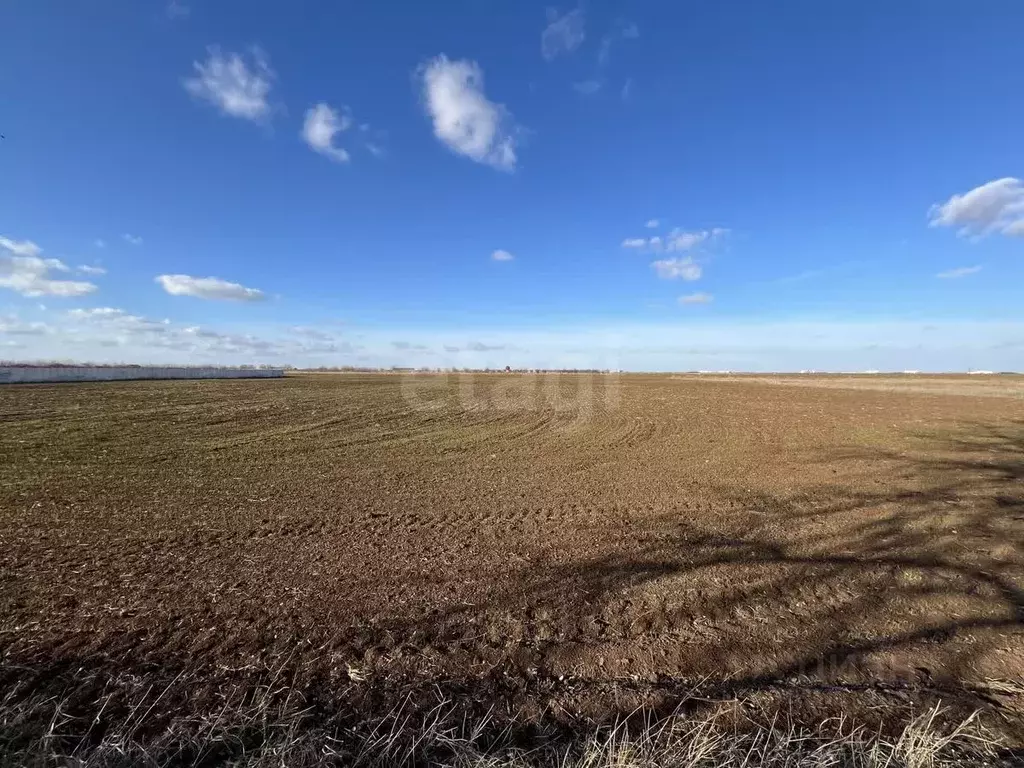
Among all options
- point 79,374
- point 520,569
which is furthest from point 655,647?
point 79,374

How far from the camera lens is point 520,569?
210 inches

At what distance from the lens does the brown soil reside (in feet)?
11.6

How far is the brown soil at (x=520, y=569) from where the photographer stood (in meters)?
3.53

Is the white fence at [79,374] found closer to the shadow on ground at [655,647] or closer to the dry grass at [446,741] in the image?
the shadow on ground at [655,647]

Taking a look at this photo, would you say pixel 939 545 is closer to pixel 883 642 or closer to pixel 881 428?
pixel 883 642

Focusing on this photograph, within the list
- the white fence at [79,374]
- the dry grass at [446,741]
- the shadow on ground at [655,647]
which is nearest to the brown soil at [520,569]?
the shadow on ground at [655,647]

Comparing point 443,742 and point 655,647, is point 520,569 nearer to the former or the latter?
point 655,647

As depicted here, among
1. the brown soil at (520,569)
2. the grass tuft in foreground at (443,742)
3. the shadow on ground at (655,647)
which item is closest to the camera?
the grass tuft in foreground at (443,742)

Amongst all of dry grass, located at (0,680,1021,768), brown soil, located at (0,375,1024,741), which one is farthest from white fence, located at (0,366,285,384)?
dry grass, located at (0,680,1021,768)

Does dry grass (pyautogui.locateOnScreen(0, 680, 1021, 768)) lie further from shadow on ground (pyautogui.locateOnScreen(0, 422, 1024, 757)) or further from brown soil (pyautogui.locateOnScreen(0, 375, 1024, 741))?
brown soil (pyautogui.locateOnScreen(0, 375, 1024, 741))

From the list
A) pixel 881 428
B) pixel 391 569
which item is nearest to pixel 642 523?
pixel 391 569

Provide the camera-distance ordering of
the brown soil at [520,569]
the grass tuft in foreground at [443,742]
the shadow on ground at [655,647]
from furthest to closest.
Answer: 1. the brown soil at [520,569]
2. the shadow on ground at [655,647]
3. the grass tuft in foreground at [443,742]

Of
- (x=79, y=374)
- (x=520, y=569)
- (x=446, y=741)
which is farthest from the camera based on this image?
(x=79, y=374)

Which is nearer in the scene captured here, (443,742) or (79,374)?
(443,742)
